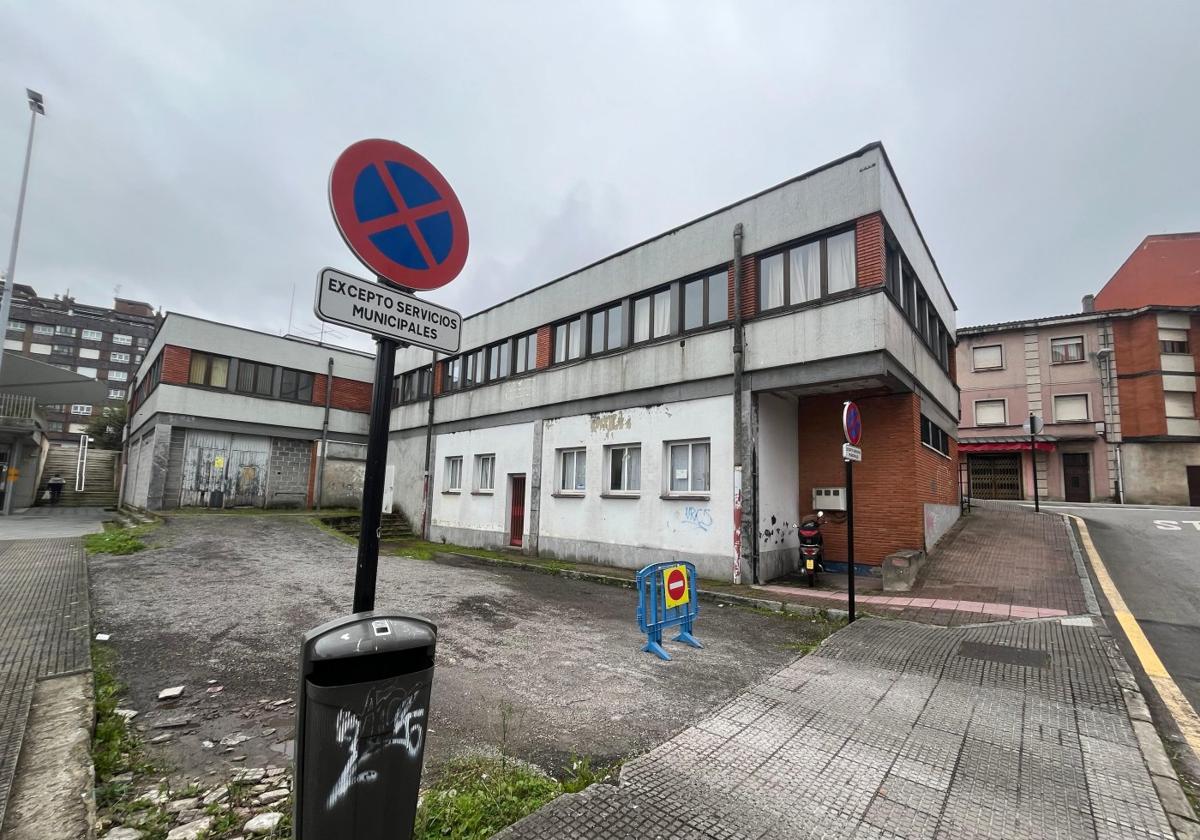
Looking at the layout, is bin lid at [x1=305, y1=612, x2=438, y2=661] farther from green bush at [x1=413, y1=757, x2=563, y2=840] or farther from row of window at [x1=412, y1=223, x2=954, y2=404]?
row of window at [x1=412, y1=223, x2=954, y2=404]

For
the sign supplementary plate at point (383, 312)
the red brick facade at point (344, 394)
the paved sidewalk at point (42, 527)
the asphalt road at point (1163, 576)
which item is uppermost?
the red brick facade at point (344, 394)

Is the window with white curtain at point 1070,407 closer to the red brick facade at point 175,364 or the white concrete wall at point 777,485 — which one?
the white concrete wall at point 777,485

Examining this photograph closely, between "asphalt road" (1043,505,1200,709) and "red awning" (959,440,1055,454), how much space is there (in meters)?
11.4

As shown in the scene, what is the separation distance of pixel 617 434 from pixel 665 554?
3.26 meters

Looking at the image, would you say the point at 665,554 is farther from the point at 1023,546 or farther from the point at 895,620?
the point at 1023,546

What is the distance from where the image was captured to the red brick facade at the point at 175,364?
2284 cm

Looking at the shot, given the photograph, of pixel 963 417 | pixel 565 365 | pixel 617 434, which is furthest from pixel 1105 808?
pixel 963 417

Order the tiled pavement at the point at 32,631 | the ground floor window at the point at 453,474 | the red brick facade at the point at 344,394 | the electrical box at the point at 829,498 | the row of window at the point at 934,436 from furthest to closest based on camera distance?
the red brick facade at the point at 344,394, the ground floor window at the point at 453,474, the row of window at the point at 934,436, the electrical box at the point at 829,498, the tiled pavement at the point at 32,631

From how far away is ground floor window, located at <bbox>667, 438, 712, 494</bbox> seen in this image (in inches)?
471

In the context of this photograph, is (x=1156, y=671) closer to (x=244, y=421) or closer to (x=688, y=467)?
(x=688, y=467)

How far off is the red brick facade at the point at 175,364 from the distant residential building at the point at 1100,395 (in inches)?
1523

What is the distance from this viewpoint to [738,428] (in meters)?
11.3

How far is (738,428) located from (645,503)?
290 cm

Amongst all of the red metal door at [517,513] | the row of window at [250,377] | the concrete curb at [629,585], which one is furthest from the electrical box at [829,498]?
the row of window at [250,377]
